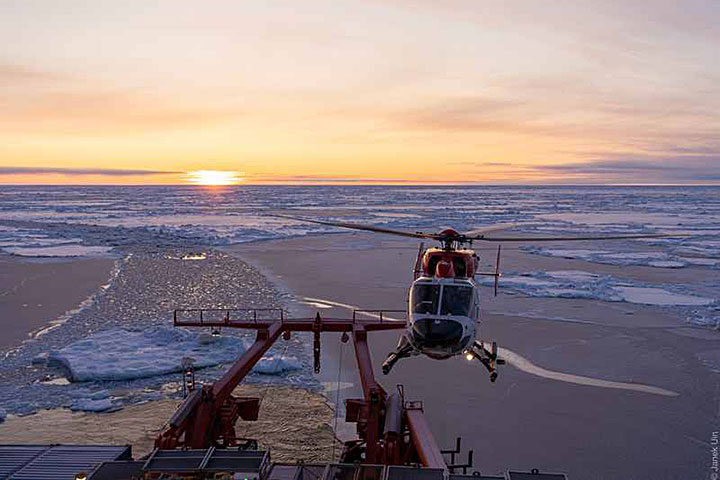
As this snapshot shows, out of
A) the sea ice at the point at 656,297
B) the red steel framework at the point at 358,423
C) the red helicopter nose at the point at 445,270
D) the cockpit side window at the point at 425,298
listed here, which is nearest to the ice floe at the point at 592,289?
the sea ice at the point at 656,297

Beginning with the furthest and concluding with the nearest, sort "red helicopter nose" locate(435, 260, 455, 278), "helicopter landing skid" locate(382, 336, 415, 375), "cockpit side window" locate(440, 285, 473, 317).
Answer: "helicopter landing skid" locate(382, 336, 415, 375), "red helicopter nose" locate(435, 260, 455, 278), "cockpit side window" locate(440, 285, 473, 317)

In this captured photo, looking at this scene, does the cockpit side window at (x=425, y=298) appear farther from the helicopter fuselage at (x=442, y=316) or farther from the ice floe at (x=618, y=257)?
the ice floe at (x=618, y=257)

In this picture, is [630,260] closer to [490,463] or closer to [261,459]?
[490,463]

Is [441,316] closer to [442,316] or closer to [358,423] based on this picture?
[442,316]

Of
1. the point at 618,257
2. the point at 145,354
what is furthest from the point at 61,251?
the point at 618,257

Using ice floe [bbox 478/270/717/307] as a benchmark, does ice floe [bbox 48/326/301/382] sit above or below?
below

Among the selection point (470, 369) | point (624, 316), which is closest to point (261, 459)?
point (470, 369)

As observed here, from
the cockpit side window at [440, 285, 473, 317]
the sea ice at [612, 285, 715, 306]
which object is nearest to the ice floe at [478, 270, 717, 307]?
the sea ice at [612, 285, 715, 306]

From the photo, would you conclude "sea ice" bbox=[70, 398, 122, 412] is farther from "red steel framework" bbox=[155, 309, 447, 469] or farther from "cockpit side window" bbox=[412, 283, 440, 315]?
"cockpit side window" bbox=[412, 283, 440, 315]
